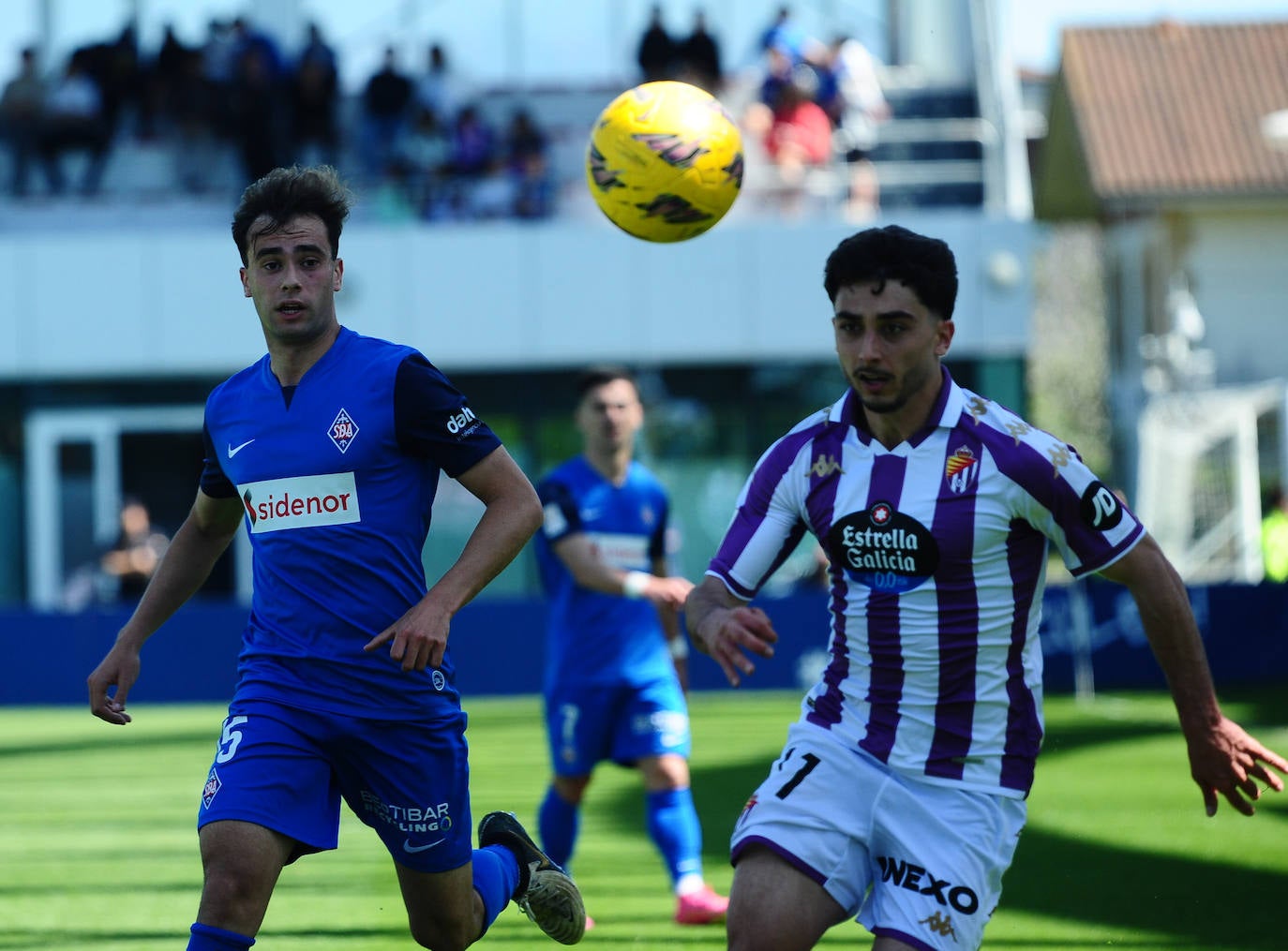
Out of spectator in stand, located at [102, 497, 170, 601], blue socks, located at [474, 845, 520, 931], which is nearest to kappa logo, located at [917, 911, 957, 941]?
blue socks, located at [474, 845, 520, 931]

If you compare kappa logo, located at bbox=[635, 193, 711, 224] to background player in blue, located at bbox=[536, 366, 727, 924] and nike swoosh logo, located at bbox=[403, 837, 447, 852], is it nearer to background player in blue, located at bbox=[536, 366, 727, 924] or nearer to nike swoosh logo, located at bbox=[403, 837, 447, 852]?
background player in blue, located at bbox=[536, 366, 727, 924]

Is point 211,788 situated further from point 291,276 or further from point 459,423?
point 291,276

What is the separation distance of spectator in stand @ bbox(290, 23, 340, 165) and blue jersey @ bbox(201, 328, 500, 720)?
18797 mm

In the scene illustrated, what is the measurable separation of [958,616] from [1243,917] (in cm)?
346

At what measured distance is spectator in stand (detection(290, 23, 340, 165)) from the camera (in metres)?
22.9

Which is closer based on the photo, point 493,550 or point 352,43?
point 493,550

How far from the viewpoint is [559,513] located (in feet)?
24.9

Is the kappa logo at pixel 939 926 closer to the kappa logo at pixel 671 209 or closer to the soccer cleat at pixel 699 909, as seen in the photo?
the kappa logo at pixel 671 209

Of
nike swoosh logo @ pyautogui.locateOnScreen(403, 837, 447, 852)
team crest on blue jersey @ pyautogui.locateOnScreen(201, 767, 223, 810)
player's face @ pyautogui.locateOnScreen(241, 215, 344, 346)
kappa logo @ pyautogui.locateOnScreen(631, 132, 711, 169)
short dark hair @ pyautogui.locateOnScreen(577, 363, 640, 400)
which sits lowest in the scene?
nike swoosh logo @ pyautogui.locateOnScreen(403, 837, 447, 852)

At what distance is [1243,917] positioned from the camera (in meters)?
6.98

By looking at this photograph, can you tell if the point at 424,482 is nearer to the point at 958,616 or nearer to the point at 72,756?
the point at 958,616

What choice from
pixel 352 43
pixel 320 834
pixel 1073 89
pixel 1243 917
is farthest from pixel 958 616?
pixel 1073 89

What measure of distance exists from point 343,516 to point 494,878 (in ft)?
4.22

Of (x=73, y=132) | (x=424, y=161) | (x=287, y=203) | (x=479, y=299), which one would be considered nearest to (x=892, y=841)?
(x=287, y=203)
